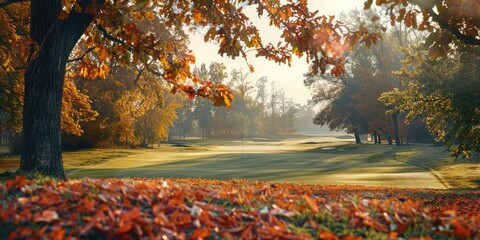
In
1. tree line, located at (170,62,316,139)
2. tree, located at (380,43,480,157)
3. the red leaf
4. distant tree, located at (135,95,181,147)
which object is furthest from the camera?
tree line, located at (170,62,316,139)

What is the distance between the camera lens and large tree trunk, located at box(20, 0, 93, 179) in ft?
24.8

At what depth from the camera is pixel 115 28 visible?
7.11m

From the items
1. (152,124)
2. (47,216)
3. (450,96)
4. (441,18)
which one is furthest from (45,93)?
(152,124)

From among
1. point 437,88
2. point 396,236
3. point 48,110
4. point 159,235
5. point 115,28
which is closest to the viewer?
point 159,235

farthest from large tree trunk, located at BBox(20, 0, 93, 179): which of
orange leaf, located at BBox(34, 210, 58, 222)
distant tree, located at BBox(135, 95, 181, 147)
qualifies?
distant tree, located at BBox(135, 95, 181, 147)

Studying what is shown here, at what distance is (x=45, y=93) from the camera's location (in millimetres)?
7629

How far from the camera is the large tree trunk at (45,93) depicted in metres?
7.57

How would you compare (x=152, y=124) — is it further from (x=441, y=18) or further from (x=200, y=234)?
(x=200, y=234)

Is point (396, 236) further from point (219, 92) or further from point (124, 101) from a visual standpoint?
point (124, 101)

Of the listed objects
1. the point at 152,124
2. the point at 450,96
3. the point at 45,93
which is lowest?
the point at 45,93

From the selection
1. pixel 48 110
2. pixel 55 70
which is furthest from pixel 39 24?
pixel 48 110

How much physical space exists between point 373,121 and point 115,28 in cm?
4692

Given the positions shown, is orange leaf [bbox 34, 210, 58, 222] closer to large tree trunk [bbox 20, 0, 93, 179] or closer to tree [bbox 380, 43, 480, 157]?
large tree trunk [bbox 20, 0, 93, 179]

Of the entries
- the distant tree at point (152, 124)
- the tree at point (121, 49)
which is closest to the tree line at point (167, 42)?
the tree at point (121, 49)
